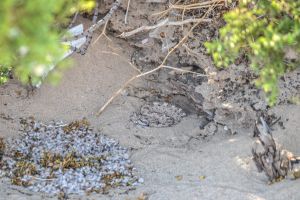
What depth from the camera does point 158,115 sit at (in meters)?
5.78

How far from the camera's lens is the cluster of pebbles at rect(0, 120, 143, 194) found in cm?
449

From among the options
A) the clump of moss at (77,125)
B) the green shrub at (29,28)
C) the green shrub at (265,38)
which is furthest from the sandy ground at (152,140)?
the green shrub at (29,28)

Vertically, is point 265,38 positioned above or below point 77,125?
above

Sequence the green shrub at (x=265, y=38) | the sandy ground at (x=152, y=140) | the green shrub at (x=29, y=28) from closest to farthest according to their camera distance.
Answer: the green shrub at (x=29, y=28) < the green shrub at (x=265, y=38) < the sandy ground at (x=152, y=140)

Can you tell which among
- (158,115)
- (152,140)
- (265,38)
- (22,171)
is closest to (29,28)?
(265,38)

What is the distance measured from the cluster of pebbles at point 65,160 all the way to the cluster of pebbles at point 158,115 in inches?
20.7

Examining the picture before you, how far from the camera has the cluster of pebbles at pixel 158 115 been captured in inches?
222

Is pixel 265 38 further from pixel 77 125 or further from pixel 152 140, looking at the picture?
pixel 77 125

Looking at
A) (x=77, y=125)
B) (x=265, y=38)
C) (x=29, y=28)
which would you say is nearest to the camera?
(x=29, y=28)

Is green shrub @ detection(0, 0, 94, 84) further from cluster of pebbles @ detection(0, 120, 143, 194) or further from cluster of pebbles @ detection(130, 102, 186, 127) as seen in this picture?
cluster of pebbles @ detection(130, 102, 186, 127)

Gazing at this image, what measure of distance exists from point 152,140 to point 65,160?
1.01 m

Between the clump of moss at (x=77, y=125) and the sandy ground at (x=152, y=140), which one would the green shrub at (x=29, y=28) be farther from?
the clump of moss at (x=77, y=125)

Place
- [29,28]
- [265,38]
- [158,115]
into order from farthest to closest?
[158,115] < [265,38] < [29,28]

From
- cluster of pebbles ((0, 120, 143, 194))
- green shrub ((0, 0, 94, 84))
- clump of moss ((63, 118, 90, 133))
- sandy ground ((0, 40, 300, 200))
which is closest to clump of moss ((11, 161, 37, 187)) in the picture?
cluster of pebbles ((0, 120, 143, 194))
